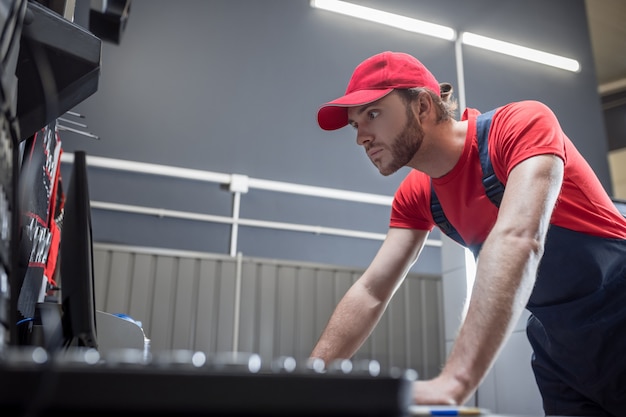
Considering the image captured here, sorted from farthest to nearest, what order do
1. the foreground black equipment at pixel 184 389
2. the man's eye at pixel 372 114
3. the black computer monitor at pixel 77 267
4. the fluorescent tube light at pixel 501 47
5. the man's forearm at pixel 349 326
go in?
the fluorescent tube light at pixel 501 47 < the man's eye at pixel 372 114 < the man's forearm at pixel 349 326 < the black computer monitor at pixel 77 267 < the foreground black equipment at pixel 184 389

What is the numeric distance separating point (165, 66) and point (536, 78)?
8.73ft

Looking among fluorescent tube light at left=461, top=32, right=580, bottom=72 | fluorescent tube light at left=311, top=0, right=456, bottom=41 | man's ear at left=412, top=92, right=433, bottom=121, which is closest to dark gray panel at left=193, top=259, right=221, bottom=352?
fluorescent tube light at left=311, top=0, right=456, bottom=41

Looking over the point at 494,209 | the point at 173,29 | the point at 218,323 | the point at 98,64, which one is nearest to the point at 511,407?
the point at 218,323

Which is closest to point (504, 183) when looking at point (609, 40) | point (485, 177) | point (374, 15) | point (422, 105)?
point (485, 177)

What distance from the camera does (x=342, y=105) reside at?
43.2 inches

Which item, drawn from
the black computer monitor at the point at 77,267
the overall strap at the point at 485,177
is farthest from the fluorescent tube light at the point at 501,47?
the black computer monitor at the point at 77,267

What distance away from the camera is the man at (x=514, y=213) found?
→ 954 mm

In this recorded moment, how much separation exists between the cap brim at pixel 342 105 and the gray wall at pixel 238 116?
204 centimetres

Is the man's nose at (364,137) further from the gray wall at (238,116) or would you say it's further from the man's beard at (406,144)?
the gray wall at (238,116)

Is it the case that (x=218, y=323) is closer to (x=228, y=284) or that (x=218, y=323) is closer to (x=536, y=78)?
(x=228, y=284)

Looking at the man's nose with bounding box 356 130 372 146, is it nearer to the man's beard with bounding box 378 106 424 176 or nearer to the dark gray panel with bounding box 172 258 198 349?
the man's beard with bounding box 378 106 424 176

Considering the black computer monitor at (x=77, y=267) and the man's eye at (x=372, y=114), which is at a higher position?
the man's eye at (x=372, y=114)

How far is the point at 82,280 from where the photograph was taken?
0.61 metres

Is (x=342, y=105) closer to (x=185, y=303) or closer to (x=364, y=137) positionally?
(x=364, y=137)
